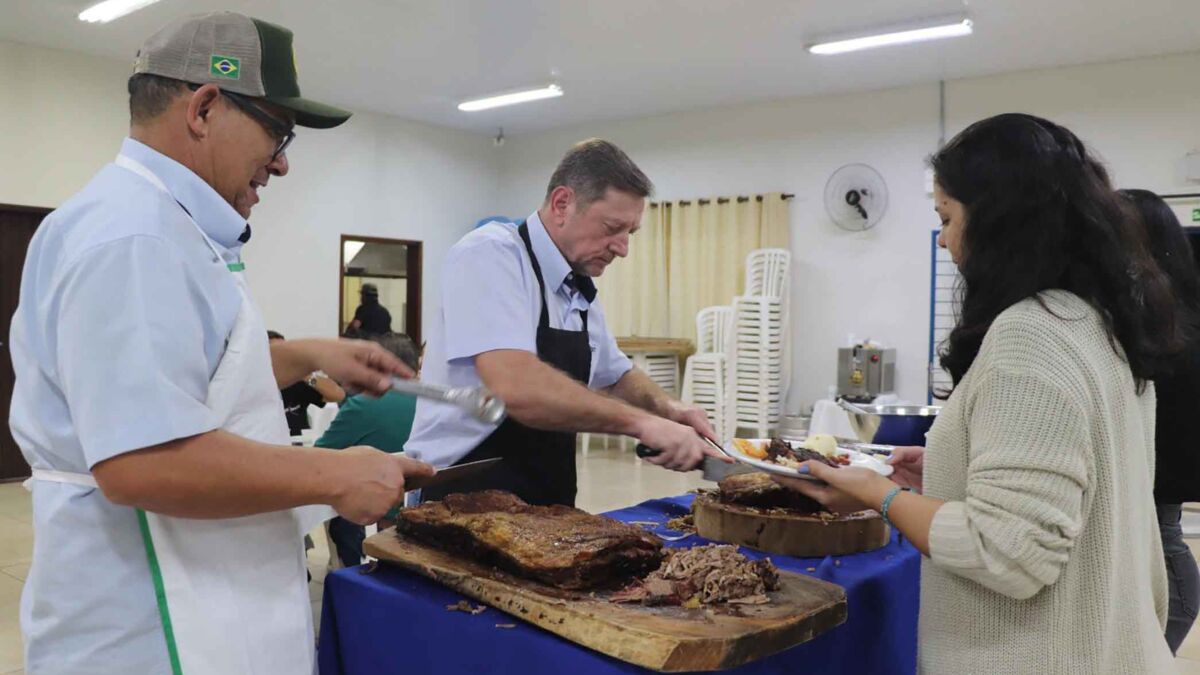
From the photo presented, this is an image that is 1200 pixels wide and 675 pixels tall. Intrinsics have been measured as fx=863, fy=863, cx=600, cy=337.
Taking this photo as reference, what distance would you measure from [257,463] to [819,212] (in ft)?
24.1

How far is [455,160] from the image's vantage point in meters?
9.70

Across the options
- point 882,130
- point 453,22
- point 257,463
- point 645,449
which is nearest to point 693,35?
point 453,22

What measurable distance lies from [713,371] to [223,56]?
659 centimetres

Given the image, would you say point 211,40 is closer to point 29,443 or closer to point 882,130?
point 29,443

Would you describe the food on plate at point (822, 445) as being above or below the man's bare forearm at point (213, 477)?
below

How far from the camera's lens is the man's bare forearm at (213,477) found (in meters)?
1.00

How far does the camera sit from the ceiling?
556 cm

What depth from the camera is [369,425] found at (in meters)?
3.26

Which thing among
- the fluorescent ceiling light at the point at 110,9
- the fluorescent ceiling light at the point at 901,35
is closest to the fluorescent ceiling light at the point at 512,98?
the fluorescent ceiling light at the point at 901,35

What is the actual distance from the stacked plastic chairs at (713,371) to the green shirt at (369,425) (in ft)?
14.1

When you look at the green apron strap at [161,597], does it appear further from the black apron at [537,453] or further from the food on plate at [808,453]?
the food on plate at [808,453]

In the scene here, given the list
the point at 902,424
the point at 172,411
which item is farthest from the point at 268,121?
the point at 902,424

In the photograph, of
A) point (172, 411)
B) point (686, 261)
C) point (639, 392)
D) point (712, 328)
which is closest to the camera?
point (172, 411)

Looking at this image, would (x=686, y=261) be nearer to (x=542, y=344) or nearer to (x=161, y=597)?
(x=542, y=344)
